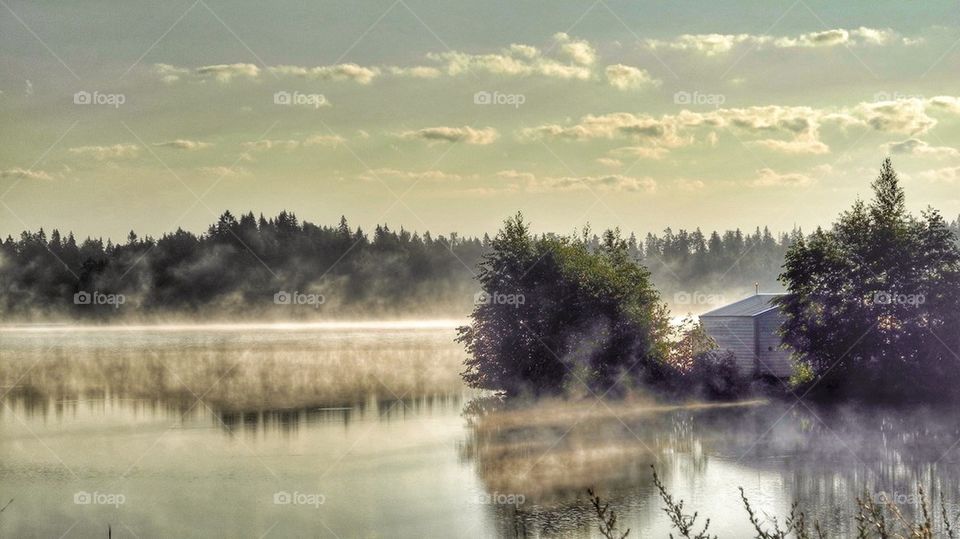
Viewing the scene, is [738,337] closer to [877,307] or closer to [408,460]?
[877,307]

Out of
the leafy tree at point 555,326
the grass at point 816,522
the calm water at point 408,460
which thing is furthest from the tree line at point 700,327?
the grass at point 816,522

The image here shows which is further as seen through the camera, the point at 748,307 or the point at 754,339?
the point at 748,307

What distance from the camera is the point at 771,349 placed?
60312 millimetres

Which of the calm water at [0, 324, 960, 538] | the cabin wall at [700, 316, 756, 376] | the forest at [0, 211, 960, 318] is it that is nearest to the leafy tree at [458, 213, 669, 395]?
the calm water at [0, 324, 960, 538]

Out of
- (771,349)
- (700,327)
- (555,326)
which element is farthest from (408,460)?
(771,349)

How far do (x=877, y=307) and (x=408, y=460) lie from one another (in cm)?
3010

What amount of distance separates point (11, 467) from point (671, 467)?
21978mm

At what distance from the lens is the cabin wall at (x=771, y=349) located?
196 ft

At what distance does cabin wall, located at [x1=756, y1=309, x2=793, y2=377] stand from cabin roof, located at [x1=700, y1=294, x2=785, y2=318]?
0.58m

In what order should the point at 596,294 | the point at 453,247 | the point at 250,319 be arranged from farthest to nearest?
1. the point at 453,247
2. the point at 250,319
3. the point at 596,294

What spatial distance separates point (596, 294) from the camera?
57.6 metres

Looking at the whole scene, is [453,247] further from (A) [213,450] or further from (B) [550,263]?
(A) [213,450]

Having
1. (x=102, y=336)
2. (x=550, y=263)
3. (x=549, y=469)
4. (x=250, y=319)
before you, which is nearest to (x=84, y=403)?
(x=550, y=263)

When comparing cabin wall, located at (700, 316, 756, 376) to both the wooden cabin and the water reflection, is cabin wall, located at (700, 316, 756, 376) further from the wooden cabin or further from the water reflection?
the water reflection
